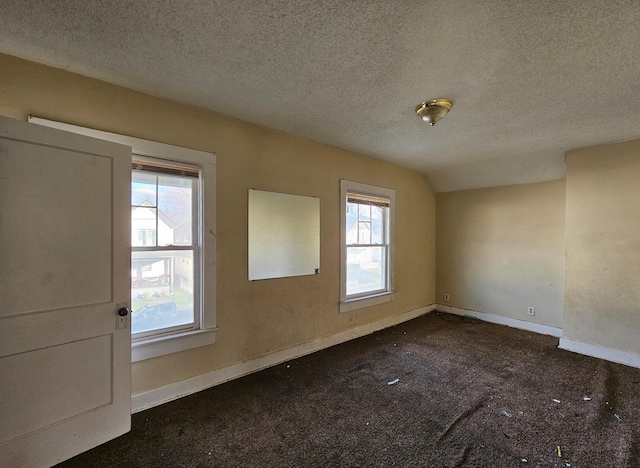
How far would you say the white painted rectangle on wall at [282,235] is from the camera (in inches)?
112

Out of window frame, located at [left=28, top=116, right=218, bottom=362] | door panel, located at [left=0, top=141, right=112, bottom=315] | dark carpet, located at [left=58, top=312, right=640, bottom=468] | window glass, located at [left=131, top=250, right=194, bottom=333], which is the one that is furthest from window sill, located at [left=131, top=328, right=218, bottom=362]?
door panel, located at [left=0, top=141, right=112, bottom=315]

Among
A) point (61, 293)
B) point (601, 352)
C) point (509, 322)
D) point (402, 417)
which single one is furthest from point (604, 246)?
point (61, 293)

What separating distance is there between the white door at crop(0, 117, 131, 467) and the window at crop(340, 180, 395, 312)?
240 cm

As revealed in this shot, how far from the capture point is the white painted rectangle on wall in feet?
9.30

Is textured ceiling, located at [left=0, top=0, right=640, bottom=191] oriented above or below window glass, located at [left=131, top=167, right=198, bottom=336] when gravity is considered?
above

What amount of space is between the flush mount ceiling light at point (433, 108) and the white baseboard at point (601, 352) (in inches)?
125

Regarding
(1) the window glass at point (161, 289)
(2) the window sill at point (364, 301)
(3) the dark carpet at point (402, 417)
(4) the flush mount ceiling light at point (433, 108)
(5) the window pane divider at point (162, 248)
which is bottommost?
(3) the dark carpet at point (402, 417)

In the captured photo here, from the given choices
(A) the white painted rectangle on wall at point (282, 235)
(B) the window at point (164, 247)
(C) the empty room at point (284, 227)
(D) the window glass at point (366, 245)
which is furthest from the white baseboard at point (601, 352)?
(B) the window at point (164, 247)

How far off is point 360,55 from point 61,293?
7.40ft

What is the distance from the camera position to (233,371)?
104 inches

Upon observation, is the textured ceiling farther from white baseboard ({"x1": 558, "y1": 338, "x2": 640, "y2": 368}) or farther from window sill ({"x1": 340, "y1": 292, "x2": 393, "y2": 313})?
white baseboard ({"x1": 558, "y1": 338, "x2": 640, "y2": 368})

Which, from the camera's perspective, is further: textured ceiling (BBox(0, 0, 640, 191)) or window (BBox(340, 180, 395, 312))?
window (BBox(340, 180, 395, 312))

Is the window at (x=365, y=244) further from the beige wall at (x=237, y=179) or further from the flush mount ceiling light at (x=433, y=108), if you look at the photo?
the flush mount ceiling light at (x=433, y=108)

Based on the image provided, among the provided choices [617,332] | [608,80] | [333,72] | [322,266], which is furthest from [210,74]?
[617,332]
